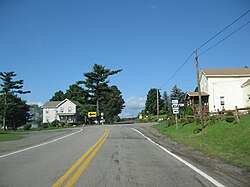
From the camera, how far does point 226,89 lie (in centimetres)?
4047

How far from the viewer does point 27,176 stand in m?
7.39

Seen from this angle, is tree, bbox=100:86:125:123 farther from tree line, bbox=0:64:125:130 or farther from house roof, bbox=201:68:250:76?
house roof, bbox=201:68:250:76

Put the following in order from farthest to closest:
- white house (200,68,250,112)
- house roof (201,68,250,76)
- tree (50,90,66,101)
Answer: tree (50,90,66,101) < house roof (201,68,250,76) < white house (200,68,250,112)

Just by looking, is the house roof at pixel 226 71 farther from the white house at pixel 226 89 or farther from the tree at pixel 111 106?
the tree at pixel 111 106

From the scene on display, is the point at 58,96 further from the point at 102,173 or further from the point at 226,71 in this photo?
the point at 102,173

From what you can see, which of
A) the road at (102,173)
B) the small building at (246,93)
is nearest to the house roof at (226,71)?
the small building at (246,93)

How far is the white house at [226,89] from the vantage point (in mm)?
40094

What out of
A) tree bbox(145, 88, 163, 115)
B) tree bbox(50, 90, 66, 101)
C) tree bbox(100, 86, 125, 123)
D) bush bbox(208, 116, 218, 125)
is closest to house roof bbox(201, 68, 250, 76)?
bush bbox(208, 116, 218, 125)

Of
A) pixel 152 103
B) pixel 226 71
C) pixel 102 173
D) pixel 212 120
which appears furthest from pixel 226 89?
pixel 152 103

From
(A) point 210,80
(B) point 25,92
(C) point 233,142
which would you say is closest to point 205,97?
(A) point 210,80

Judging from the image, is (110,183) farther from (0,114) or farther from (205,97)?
(0,114)

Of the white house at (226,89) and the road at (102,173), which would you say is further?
the white house at (226,89)

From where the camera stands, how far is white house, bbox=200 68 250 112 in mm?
40094

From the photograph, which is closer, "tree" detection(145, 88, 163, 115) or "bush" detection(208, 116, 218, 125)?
"bush" detection(208, 116, 218, 125)
